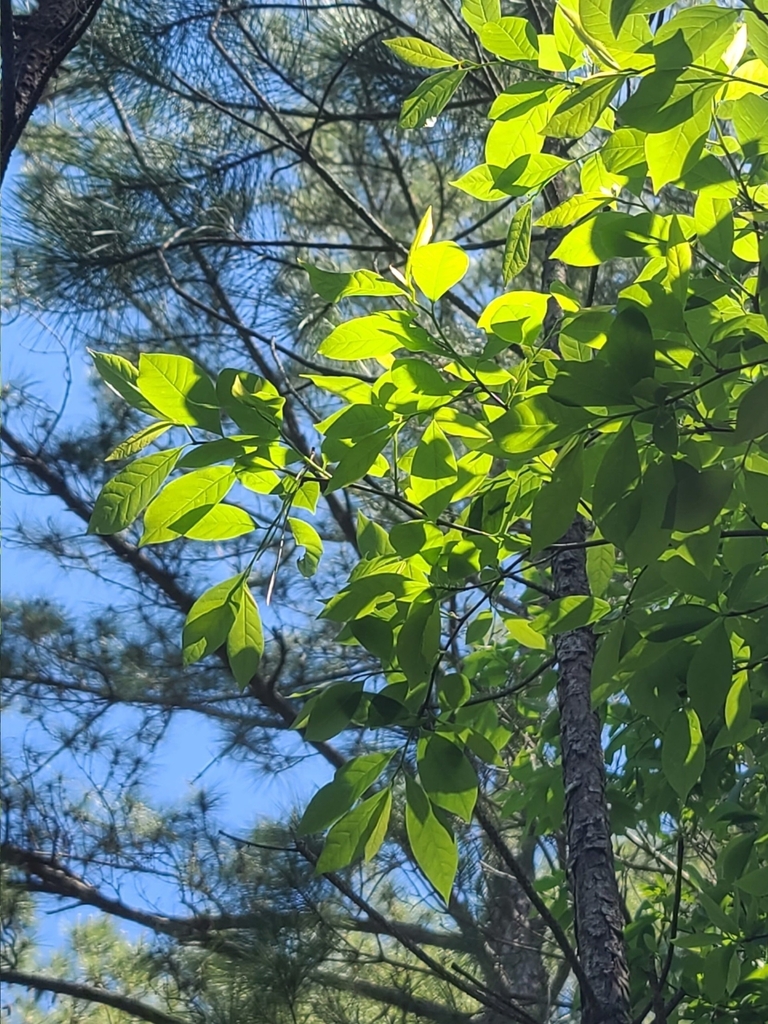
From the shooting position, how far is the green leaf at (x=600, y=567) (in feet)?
2.86

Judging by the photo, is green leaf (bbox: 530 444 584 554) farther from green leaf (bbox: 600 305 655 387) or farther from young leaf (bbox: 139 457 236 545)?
young leaf (bbox: 139 457 236 545)

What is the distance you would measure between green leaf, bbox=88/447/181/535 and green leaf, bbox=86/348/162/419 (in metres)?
0.03

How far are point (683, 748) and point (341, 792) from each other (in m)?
0.23

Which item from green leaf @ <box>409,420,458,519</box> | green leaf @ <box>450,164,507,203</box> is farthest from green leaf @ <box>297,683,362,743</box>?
green leaf @ <box>450,164,507,203</box>

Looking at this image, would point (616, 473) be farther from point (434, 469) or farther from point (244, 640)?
point (244, 640)

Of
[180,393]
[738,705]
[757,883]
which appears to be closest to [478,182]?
[180,393]

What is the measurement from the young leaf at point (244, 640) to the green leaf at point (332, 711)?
0.16ft

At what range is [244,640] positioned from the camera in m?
0.69

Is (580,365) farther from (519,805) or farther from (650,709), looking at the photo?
(519,805)

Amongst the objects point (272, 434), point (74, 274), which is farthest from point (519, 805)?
point (74, 274)

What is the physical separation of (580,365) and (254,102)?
2124 mm

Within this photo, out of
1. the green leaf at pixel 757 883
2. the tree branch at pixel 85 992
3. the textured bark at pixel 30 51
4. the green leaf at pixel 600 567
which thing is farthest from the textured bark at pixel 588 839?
the tree branch at pixel 85 992

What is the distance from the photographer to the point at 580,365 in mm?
513

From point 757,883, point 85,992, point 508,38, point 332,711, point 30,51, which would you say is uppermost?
point 30,51
